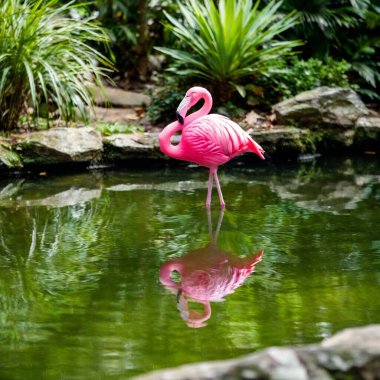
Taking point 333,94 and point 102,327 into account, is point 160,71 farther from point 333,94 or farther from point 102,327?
point 102,327

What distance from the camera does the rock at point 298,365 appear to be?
5.41 feet

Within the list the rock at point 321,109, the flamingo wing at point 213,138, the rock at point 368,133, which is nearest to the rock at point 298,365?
the flamingo wing at point 213,138

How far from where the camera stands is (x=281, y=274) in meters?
3.80

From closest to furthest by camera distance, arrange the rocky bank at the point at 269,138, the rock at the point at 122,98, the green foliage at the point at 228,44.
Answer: the rocky bank at the point at 269,138, the green foliage at the point at 228,44, the rock at the point at 122,98

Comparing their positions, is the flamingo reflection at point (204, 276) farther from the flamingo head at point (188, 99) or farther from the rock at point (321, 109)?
the rock at point (321, 109)

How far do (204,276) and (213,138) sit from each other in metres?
1.47

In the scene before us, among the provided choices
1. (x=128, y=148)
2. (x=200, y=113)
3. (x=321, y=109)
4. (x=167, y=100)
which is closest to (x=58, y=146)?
(x=128, y=148)

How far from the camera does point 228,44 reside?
7.54 metres

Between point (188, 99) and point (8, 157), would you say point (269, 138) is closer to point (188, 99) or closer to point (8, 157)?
point (188, 99)

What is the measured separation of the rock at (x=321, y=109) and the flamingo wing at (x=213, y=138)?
2.66 m

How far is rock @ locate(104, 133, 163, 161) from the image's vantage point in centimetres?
704

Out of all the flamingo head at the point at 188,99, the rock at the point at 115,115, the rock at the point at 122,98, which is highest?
the flamingo head at the point at 188,99

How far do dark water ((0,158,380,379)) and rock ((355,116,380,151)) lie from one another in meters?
1.57

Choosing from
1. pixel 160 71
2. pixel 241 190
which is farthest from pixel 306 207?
pixel 160 71
